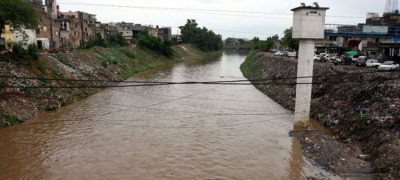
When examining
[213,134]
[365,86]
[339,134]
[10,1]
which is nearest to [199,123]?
[213,134]

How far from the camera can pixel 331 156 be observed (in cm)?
1362

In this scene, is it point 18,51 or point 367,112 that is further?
point 18,51

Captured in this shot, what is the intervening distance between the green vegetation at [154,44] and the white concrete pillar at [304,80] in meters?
54.2

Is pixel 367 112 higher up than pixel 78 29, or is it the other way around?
pixel 78 29

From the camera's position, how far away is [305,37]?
56.9 ft

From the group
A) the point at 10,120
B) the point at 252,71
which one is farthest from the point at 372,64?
the point at 10,120

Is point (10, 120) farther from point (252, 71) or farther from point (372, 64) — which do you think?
point (252, 71)

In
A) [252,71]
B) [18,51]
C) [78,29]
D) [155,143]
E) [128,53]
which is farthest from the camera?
[78,29]

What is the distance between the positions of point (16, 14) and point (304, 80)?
19654mm

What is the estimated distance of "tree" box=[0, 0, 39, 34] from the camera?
70.3ft

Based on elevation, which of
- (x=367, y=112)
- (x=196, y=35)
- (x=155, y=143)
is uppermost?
(x=196, y=35)

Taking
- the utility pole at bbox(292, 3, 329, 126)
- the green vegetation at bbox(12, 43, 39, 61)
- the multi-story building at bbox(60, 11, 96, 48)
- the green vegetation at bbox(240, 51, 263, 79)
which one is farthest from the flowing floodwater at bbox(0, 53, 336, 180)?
the multi-story building at bbox(60, 11, 96, 48)

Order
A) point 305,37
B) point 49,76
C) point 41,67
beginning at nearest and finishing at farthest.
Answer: point 305,37
point 41,67
point 49,76

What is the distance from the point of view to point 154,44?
Result: 70.6 meters
